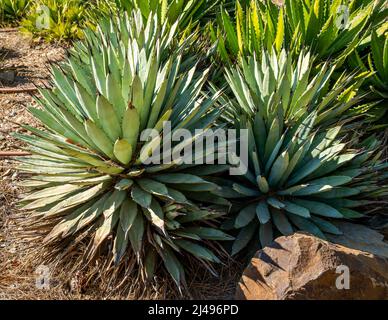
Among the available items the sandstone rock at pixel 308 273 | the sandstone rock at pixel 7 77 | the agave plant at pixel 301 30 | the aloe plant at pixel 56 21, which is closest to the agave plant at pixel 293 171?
the sandstone rock at pixel 308 273

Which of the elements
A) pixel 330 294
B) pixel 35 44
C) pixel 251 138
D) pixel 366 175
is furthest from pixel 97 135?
pixel 35 44

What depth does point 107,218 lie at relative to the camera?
3.58m

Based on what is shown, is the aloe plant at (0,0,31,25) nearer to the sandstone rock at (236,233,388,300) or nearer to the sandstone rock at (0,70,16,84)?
the sandstone rock at (0,70,16,84)

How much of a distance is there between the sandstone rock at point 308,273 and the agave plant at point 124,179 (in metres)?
0.33

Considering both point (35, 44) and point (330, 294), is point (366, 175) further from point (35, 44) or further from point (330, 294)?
point (35, 44)

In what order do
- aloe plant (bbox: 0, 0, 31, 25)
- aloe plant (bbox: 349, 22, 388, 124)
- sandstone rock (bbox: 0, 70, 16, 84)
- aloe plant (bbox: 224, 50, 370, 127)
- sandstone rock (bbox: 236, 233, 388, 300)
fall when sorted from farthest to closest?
aloe plant (bbox: 0, 0, 31, 25) < sandstone rock (bbox: 0, 70, 16, 84) < aloe plant (bbox: 349, 22, 388, 124) < aloe plant (bbox: 224, 50, 370, 127) < sandstone rock (bbox: 236, 233, 388, 300)

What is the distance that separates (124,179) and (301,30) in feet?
7.80

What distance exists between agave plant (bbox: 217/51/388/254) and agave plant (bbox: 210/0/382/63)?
785 mm

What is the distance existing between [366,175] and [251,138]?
33.3 inches

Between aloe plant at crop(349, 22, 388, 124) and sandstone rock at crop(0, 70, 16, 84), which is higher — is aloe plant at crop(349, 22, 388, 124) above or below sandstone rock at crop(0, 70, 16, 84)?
below

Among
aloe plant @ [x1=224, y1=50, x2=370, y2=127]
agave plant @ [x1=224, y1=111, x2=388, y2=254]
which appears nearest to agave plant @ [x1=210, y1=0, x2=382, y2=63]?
aloe plant @ [x1=224, y1=50, x2=370, y2=127]

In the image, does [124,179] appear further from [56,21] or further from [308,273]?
[56,21]

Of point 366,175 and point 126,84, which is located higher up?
point 126,84

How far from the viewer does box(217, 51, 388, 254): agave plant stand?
3893 millimetres
